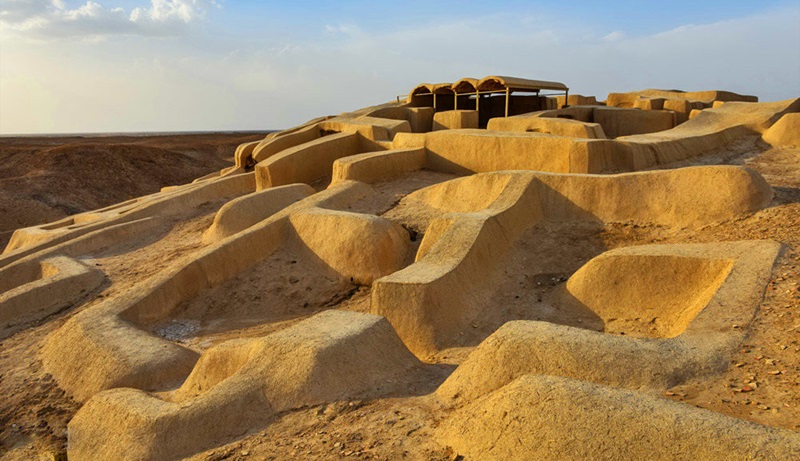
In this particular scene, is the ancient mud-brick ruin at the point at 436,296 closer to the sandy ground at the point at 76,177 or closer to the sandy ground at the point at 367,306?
the sandy ground at the point at 367,306

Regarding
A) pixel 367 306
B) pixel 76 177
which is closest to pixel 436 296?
pixel 367 306

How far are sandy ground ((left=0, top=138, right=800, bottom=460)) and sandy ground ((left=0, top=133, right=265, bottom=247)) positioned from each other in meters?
12.5

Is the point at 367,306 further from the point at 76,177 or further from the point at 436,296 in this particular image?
the point at 76,177

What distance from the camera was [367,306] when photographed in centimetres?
719

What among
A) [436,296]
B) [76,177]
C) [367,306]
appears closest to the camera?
[436,296]

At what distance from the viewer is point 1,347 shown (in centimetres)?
741

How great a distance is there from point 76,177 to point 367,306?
22529 millimetres

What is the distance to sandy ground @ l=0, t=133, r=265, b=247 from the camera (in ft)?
70.7

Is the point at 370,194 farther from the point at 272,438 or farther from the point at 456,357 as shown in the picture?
the point at 272,438

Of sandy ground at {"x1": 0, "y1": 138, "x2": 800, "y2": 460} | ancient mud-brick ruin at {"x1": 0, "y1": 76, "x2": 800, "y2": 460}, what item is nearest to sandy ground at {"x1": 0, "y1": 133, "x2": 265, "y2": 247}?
ancient mud-brick ruin at {"x1": 0, "y1": 76, "x2": 800, "y2": 460}

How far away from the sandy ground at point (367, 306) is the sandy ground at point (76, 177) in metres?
12.5

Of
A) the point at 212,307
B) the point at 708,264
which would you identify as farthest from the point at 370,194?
the point at 708,264

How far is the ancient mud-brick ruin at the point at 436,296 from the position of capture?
3.51 m

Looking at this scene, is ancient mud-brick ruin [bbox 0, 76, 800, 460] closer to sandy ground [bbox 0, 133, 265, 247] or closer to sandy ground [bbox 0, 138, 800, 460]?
sandy ground [bbox 0, 138, 800, 460]
